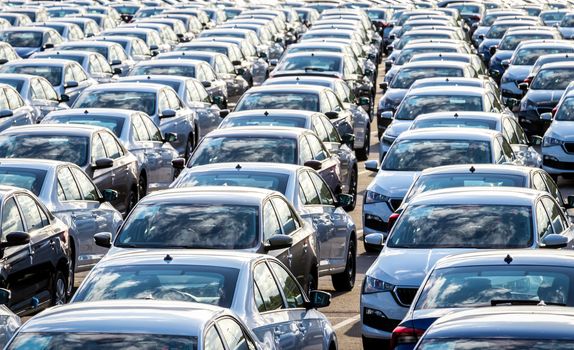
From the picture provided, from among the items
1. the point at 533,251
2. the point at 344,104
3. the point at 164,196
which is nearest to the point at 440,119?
the point at 344,104

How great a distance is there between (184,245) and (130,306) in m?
5.56

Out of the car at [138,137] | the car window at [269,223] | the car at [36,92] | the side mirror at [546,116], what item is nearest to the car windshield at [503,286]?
the car window at [269,223]

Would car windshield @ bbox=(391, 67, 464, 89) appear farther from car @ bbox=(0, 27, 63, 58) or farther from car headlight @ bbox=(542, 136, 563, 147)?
car @ bbox=(0, 27, 63, 58)

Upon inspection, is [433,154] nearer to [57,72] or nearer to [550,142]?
[550,142]

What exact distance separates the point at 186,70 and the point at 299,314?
80.5ft

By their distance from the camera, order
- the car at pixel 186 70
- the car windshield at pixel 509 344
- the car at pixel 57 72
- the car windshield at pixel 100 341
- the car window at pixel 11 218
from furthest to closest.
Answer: the car at pixel 186 70 → the car at pixel 57 72 → the car window at pixel 11 218 → the car windshield at pixel 100 341 → the car windshield at pixel 509 344

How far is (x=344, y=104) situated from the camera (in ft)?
108

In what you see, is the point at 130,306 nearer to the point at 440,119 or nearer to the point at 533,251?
the point at 533,251

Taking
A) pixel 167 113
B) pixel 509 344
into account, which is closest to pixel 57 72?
pixel 167 113

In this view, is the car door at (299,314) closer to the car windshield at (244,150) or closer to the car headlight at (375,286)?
the car headlight at (375,286)

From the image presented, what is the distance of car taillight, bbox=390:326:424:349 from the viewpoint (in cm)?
1252

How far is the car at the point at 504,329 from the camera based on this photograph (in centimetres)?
965

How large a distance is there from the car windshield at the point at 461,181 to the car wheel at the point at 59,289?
3621 mm

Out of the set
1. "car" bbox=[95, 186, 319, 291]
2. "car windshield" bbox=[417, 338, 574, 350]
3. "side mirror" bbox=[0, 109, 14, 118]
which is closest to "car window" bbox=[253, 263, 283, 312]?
"car" bbox=[95, 186, 319, 291]
